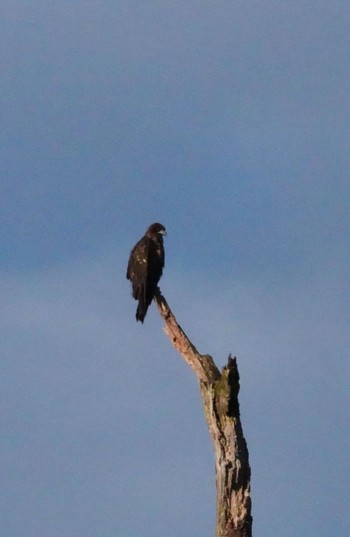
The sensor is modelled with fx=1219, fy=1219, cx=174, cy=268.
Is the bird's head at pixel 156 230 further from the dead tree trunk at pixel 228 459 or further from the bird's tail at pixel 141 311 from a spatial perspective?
the dead tree trunk at pixel 228 459

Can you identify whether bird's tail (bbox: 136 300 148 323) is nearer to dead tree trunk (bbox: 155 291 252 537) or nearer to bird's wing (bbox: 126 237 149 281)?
bird's wing (bbox: 126 237 149 281)

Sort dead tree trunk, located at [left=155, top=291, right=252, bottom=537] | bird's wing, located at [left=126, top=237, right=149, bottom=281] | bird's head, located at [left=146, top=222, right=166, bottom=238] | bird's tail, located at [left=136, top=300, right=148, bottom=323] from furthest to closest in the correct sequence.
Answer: bird's head, located at [left=146, top=222, right=166, bottom=238], bird's wing, located at [left=126, top=237, right=149, bottom=281], bird's tail, located at [left=136, top=300, right=148, bottom=323], dead tree trunk, located at [left=155, top=291, right=252, bottom=537]

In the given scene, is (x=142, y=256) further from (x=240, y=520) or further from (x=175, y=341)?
(x=240, y=520)

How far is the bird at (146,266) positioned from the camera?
1853 centimetres

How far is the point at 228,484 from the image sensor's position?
14.4 meters

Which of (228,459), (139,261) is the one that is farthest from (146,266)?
(228,459)

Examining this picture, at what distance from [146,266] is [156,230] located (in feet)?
4.83

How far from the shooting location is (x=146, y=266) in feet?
63.9

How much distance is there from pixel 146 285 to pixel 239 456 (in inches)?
195

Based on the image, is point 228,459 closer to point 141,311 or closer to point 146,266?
point 141,311

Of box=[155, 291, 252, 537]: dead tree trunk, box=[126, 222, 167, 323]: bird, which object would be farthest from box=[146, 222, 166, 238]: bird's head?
box=[155, 291, 252, 537]: dead tree trunk

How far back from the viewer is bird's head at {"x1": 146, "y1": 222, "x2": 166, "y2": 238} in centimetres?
2066

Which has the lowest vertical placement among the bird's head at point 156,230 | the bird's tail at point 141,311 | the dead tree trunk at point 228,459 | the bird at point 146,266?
the dead tree trunk at point 228,459

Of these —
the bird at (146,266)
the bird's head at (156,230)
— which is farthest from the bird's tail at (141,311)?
the bird's head at (156,230)
